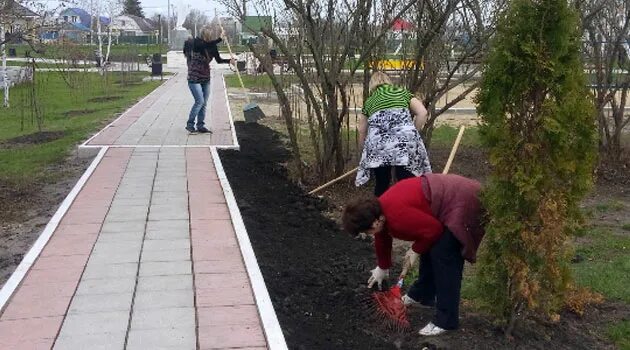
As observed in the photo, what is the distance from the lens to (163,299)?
4.34 metres

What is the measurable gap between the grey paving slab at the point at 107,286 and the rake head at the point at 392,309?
1.53 m

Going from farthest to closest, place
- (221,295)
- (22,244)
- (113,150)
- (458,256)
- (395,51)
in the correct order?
(113,150) < (395,51) < (22,244) < (221,295) < (458,256)

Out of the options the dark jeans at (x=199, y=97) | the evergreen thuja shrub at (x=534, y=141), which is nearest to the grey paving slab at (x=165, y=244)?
the evergreen thuja shrub at (x=534, y=141)

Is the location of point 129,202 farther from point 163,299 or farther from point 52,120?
point 52,120

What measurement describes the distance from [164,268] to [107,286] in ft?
1.48

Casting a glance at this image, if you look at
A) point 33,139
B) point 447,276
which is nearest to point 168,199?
point 447,276

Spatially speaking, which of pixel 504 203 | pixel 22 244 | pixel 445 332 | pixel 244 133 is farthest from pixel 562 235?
pixel 244 133

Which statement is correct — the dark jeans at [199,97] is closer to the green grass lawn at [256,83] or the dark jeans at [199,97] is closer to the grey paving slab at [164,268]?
the grey paving slab at [164,268]

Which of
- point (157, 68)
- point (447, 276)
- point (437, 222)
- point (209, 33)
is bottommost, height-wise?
point (447, 276)

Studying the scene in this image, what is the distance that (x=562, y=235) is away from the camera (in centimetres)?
392

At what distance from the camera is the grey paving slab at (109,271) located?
187 inches

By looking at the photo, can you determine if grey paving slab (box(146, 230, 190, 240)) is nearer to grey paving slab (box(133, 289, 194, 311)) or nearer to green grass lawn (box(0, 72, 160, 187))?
grey paving slab (box(133, 289, 194, 311))

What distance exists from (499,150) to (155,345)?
205 cm

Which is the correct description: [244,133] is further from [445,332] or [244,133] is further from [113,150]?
[445,332]
